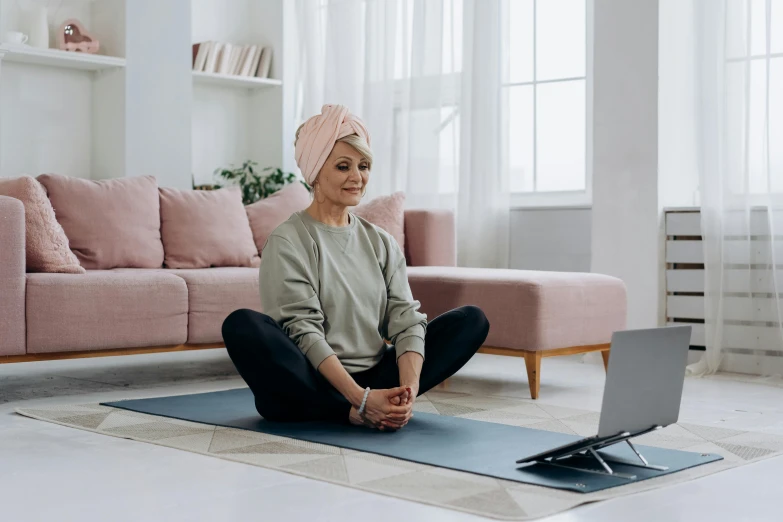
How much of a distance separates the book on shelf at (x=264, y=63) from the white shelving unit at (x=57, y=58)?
114 centimetres

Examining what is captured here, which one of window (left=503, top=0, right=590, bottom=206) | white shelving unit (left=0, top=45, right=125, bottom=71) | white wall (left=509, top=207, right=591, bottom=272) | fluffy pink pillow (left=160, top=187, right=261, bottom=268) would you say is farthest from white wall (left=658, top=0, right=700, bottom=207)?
white shelving unit (left=0, top=45, right=125, bottom=71)

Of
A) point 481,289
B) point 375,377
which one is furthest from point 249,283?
point 375,377

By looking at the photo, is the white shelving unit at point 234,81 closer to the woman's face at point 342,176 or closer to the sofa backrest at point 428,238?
the sofa backrest at point 428,238

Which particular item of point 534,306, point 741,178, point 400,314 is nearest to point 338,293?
point 400,314

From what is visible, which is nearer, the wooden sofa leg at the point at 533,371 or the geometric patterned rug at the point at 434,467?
the geometric patterned rug at the point at 434,467

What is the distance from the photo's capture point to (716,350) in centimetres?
434

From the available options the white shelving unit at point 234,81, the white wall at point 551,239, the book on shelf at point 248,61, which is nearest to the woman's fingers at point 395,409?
the white wall at point 551,239

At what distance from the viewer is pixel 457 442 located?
2.59 meters

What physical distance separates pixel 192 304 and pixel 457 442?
151 cm

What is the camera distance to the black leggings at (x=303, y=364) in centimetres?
267

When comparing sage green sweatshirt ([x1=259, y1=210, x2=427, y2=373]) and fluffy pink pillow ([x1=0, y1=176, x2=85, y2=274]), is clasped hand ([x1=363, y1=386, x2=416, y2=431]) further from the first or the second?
fluffy pink pillow ([x1=0, y1=176, x2=85, y2=274])

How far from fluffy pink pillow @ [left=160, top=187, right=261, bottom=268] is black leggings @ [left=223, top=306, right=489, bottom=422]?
1.60 metres

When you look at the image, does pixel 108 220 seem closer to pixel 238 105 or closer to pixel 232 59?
pixel 232 59

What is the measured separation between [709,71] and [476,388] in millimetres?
1799
